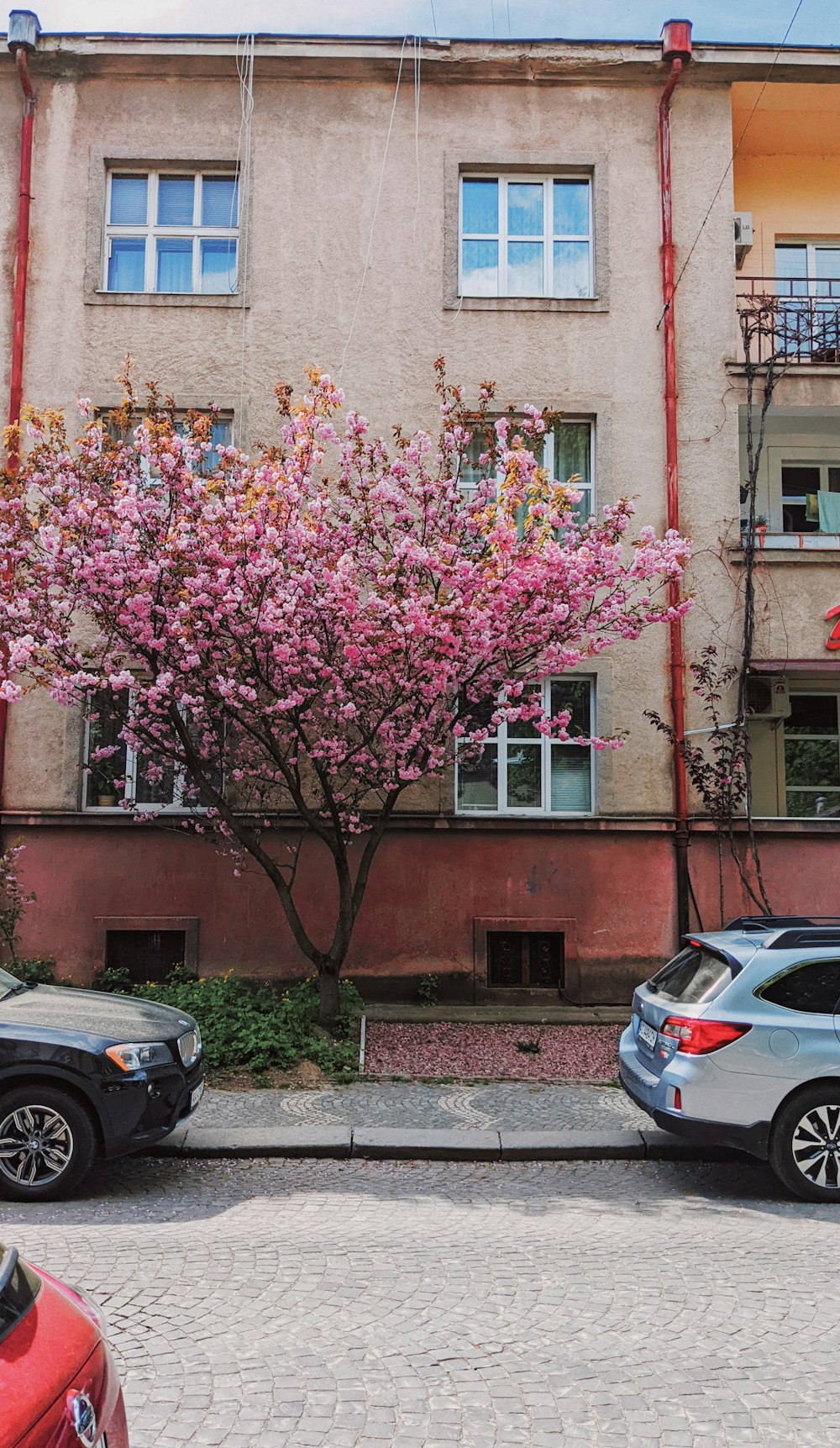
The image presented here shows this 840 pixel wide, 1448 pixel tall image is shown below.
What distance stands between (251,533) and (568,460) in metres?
5.73

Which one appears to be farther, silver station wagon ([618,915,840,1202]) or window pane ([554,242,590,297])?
window pane ([554,242,590,297])

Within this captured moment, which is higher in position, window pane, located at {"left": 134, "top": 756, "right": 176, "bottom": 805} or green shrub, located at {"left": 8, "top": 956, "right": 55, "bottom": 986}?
window pane, located at {"left": 134, "top": 756, "right": 176, "bottom": 805}

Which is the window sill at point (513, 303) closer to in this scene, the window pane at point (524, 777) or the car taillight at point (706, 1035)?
the window pane at point (524, 777)

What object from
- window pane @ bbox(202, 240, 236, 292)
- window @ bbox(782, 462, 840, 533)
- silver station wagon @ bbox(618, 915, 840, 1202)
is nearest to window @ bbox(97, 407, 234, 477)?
window pane @ bbox(202, 240, 236, 292)

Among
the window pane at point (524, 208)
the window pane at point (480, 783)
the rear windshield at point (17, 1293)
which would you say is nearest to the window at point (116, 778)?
the window pane at point (480, 783)

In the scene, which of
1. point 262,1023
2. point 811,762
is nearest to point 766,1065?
point 262,1023

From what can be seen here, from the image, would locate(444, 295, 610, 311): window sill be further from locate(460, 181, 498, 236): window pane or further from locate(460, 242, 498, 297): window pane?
locate(460, 181, 498, 236): window pane

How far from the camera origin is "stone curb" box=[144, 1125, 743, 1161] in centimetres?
753

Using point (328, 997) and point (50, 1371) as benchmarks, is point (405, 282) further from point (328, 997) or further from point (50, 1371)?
point (50, 1371)

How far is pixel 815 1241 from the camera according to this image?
5.82 meters

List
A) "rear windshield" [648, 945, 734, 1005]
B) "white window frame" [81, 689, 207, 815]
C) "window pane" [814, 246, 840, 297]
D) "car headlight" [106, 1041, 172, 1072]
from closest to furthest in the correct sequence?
Answer: "car headlight" [106, 1041, 172, 1072]
"rear windshield" [648, 945, 734, 1005]
"white window frame" [81, 689, 207, 815]
"window pane" [814, 246, 840, 297]

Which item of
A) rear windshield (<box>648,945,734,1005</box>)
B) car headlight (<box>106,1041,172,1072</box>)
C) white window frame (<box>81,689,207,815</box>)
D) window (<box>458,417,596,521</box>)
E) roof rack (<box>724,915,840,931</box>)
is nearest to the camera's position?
car headlight (<box>106,1041,172,1072</box>)

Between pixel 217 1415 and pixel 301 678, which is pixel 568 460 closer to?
pixel 301 678

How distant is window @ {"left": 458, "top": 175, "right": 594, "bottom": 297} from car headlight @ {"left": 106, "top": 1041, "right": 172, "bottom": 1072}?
1046 cm
